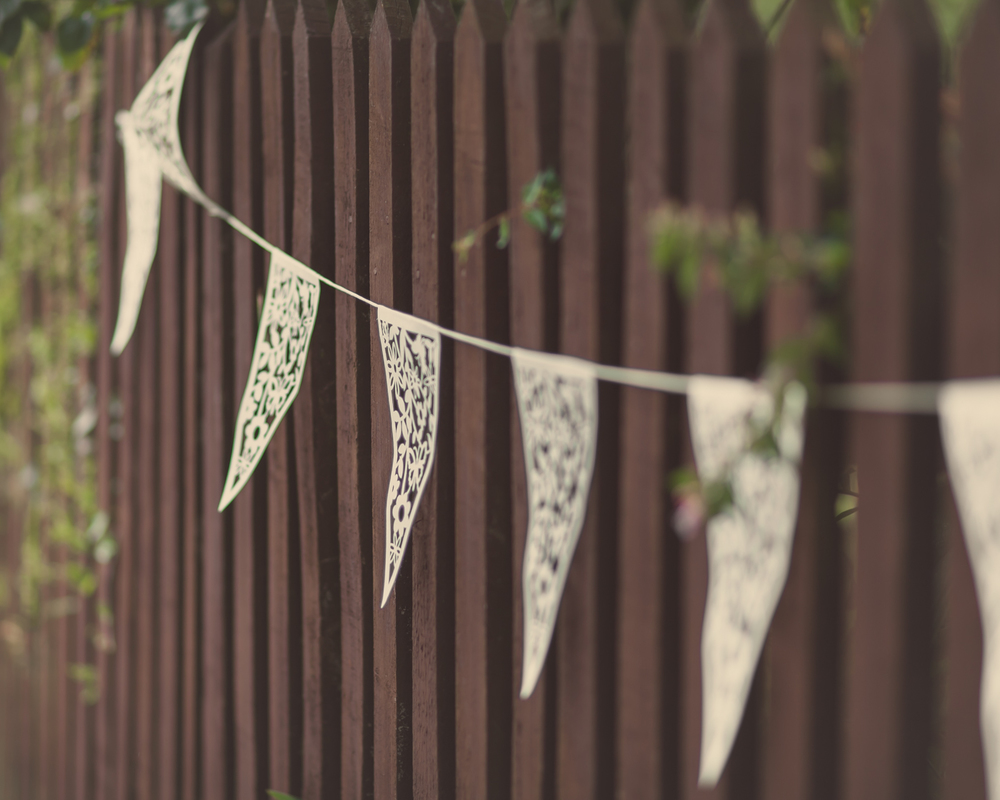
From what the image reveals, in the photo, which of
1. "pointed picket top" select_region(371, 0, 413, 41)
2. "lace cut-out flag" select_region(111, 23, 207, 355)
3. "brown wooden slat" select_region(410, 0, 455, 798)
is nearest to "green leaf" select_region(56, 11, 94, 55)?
"lace cut-out flag" select_region(111, 23, 207, 355)

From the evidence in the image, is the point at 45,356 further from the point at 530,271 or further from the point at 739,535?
the point at 739,535

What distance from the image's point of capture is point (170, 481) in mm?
2379

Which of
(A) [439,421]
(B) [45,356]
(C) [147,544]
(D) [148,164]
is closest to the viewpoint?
(A) [439,421]

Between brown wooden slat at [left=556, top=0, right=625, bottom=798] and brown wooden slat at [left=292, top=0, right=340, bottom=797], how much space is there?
0.65 metres

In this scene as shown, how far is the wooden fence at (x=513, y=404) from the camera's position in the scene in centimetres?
102

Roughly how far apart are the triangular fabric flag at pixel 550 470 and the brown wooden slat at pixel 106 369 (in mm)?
1726

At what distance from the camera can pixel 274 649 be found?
204 cm

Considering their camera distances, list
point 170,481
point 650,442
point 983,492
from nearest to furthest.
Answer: point 983,492
point 650,442
point 170,481

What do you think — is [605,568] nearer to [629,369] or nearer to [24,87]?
[629,369]

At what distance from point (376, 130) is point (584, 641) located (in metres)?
0.96

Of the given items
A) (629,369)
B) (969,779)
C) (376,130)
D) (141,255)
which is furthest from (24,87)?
(969,779)

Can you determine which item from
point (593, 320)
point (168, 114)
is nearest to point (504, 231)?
point (593, 320)

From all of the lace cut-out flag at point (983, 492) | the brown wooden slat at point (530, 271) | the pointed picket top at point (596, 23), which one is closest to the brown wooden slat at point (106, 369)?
the brown wooden slat at point (530, 271)

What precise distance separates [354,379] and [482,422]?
384 mm
